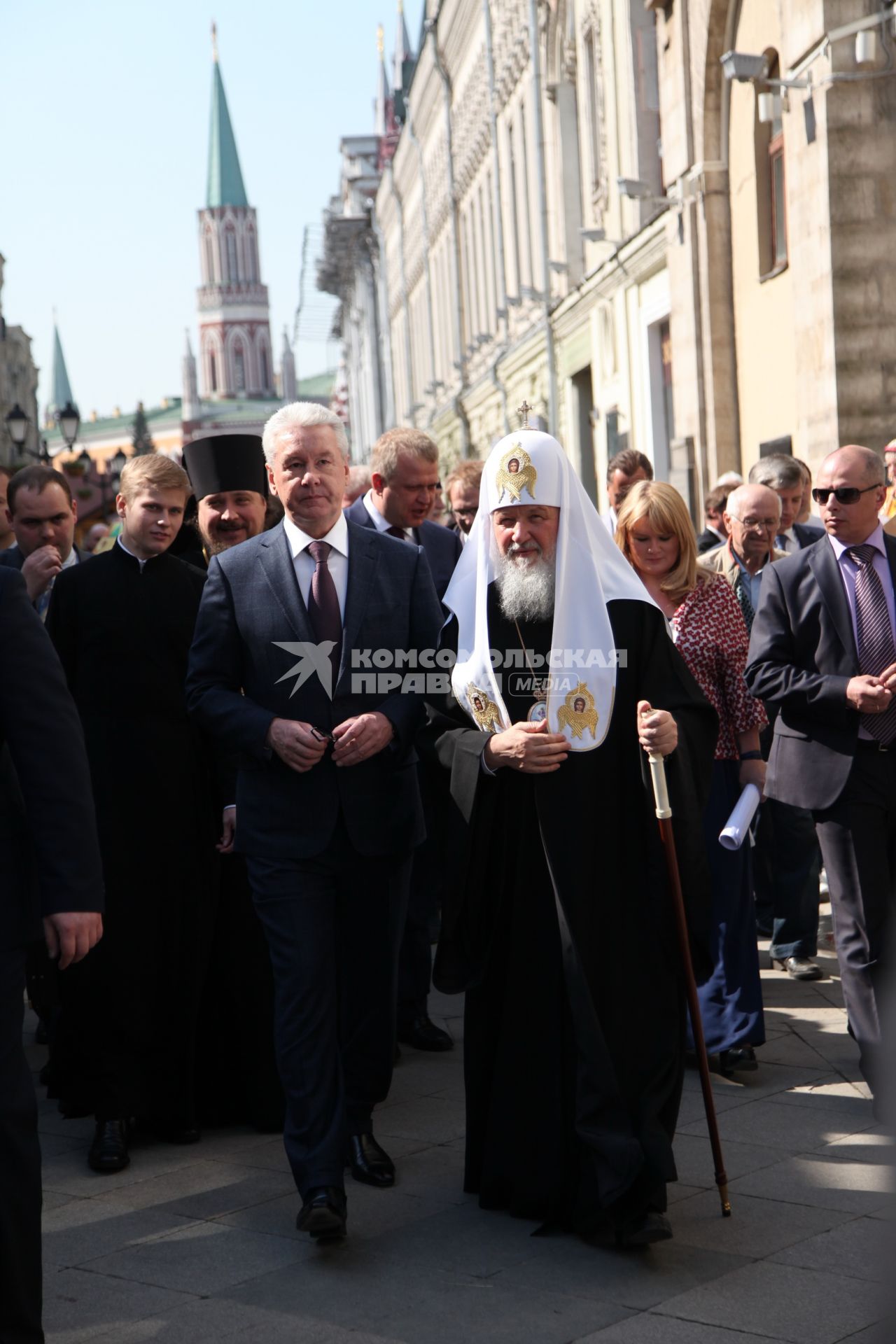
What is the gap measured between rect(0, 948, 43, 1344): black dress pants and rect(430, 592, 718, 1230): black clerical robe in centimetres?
134

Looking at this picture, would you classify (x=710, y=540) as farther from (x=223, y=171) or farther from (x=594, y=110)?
(x=223, y=171)

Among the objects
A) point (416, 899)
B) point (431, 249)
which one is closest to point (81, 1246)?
point (416, 899)

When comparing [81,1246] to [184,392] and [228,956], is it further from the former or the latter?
[184,392]

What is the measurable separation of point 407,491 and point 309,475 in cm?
244

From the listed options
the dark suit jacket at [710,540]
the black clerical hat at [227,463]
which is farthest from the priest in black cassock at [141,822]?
the dark suit jacket at [710,540]

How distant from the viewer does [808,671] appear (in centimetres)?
596

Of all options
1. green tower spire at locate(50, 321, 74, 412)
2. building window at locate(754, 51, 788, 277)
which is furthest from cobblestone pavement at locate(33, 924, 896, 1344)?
green tower spire at locate(50, 321, 74, 412)

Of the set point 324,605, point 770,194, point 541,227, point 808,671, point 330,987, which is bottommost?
point 330,987

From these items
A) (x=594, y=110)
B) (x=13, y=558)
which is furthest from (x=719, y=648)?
(x=594, y=110)

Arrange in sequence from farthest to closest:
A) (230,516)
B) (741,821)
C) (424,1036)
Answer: (424,1036), (230,516), (741,821)

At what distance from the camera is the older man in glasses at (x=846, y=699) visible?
5.66m

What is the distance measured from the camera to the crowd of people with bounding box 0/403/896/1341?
445cm

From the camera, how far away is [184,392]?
17112 cm

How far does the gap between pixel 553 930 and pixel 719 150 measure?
1358 centimetres
